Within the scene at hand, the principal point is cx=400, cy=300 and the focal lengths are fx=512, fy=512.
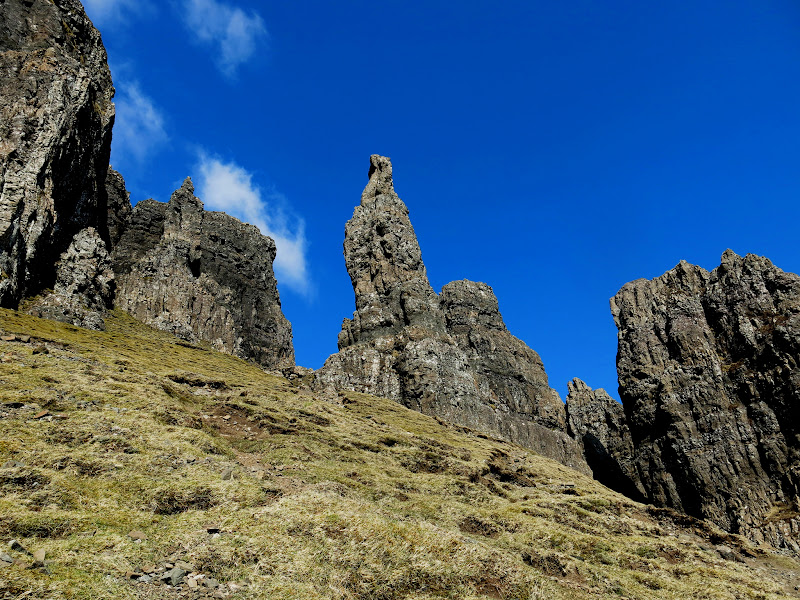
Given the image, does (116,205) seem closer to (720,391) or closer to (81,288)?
(81,288)

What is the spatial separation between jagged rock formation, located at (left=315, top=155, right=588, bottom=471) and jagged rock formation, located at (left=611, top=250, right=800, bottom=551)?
26.4m

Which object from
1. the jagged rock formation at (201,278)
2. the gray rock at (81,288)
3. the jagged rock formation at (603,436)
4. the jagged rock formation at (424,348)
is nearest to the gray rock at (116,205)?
the jagged rock formation at (201,278)

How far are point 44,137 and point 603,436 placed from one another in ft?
409

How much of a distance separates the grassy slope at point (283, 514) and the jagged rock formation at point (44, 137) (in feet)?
126

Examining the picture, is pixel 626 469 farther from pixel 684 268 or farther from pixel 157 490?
pixel 157 490

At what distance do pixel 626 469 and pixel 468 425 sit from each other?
97.6 feet

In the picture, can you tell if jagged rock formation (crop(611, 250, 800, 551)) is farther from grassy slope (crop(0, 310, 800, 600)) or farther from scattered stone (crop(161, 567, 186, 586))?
scattered stone (crop(161, 567, 186, 586))

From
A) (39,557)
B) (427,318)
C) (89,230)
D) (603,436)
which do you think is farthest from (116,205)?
(39,557)

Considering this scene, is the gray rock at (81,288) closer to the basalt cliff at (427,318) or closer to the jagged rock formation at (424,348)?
the basalt cliff at (427,318)

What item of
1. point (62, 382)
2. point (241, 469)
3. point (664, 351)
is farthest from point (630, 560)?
point (664, 351)

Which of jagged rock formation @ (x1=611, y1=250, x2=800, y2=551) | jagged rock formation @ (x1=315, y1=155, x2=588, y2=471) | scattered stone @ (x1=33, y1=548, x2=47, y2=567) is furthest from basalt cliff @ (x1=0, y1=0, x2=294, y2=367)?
jagged rock formation @ (x1=611, y1=250, x2=800, y2=551)

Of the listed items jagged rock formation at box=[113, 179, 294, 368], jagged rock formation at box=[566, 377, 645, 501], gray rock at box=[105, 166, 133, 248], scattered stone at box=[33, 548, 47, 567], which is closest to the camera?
scattered stone at box=[33, 548, 47, 567]

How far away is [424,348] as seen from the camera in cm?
9675

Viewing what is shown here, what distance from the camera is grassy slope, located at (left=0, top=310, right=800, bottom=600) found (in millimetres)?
16672
